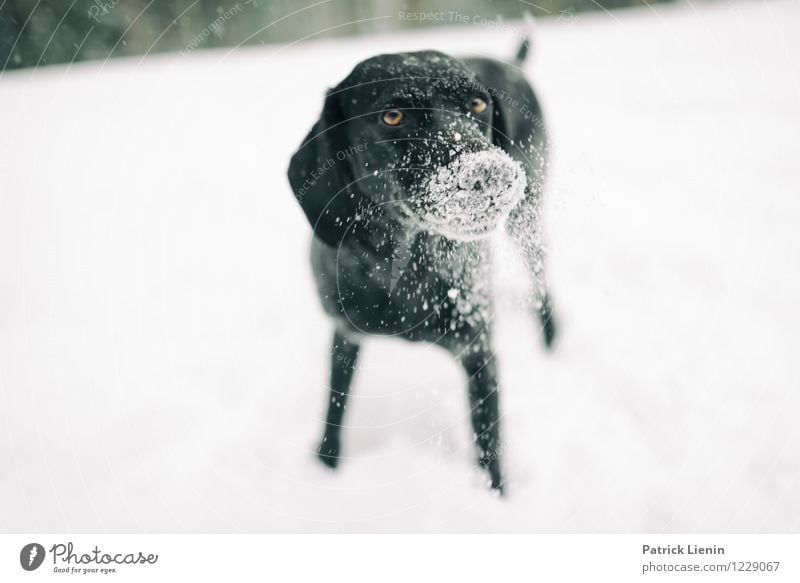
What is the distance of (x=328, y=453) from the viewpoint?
1.19 meters

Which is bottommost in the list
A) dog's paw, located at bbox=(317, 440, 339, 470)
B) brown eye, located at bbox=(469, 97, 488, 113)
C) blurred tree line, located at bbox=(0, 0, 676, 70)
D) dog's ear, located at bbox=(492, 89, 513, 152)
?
dog's paw, located at bbox=(317, 440, 339, 470)

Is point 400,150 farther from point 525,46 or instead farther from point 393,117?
point 525,46

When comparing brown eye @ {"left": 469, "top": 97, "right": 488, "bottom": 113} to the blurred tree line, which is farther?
the blurred tree line

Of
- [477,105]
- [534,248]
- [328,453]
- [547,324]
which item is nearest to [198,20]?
[477,105]

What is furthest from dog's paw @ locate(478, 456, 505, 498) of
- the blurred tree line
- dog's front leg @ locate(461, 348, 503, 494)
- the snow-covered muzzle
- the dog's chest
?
the blurred tree line

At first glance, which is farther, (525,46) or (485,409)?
(525,46)

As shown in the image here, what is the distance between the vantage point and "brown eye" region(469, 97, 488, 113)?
86cm

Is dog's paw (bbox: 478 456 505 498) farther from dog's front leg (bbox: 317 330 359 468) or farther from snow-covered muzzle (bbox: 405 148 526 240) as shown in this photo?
snow-covered muzzle (bbox: 405 148 526 240)

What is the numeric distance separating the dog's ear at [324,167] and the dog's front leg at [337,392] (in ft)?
1.27

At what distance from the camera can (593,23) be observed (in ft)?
6.23

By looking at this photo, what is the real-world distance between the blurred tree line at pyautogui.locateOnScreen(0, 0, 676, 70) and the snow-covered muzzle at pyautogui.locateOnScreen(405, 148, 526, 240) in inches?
23.9

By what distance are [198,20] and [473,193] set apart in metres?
1.14

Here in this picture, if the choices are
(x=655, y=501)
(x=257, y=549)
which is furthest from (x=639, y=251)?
(x=257, y=549)

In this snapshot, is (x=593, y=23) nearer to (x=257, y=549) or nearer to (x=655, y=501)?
(x=655, y=501)
